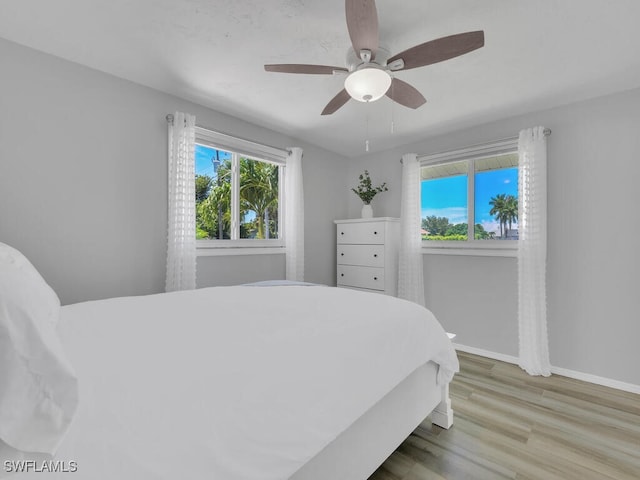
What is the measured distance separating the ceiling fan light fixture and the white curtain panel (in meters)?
1.52

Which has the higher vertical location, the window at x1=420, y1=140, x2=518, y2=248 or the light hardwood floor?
the window at x1=420, y1=140, x2=518, y2=248

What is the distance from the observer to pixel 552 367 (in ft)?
9.00

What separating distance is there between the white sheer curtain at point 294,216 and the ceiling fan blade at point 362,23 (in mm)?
1944

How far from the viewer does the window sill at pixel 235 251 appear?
2772 mm

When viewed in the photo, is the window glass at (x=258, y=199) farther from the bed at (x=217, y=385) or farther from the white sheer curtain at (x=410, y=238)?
the bed at (x=217, y=385)

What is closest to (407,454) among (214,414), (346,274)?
(214,414)

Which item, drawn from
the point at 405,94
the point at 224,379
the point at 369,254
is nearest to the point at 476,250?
the point at 369,254

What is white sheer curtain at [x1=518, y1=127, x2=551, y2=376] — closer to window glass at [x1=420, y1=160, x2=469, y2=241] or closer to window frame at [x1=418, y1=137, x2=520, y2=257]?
window frame at [x1=418, y1=137, x2=520, y2=257]

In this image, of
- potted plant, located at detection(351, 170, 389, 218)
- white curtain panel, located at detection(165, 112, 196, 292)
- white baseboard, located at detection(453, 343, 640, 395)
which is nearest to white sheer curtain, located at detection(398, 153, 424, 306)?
potted plant, located at detection(351, 170, 389, 218)

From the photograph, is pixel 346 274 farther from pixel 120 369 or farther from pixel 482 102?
pixel 120 369

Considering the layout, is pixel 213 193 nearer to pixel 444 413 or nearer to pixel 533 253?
pixel 444 413

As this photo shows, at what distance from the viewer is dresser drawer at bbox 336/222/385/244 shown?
3.59 meters

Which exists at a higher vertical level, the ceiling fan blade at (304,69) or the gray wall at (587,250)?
the ceiling fan blade at (304,69)

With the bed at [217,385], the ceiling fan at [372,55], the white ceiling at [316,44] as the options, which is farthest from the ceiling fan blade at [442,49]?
the bed at [217,385]
